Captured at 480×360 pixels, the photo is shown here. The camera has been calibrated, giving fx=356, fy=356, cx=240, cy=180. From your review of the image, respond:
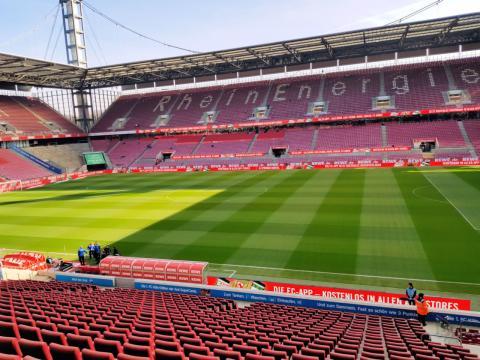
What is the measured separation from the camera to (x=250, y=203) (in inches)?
1262

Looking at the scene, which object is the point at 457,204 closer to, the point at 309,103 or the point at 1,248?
the point at 1,248

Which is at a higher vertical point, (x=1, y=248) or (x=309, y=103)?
(x=309, y=103)

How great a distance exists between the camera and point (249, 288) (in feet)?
51.6

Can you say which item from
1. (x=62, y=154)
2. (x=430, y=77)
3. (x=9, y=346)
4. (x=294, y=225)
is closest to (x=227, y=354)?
(x=9, y=346)

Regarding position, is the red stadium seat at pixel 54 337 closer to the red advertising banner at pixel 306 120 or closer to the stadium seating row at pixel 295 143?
the stadium seating row at pixel 295 143

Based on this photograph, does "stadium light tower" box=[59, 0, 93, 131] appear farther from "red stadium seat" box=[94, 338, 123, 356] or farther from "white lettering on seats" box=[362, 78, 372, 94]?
"red stadium seat" box=[94, 338, 123, 356]

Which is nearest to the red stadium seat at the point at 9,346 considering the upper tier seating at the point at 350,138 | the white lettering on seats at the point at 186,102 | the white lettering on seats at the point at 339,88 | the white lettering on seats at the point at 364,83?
the upper tier seating at the point at 350,138

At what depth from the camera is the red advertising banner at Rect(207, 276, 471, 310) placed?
44.4ft

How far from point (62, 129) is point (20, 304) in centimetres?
7129

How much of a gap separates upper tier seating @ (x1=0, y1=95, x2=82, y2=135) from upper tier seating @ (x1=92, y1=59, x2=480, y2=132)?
7.71m

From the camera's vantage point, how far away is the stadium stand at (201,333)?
5059 mm

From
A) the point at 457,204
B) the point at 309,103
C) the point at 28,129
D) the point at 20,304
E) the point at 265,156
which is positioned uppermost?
the point at 309,103

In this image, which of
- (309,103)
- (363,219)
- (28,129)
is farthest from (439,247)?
(28,129)

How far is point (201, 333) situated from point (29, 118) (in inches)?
2980
